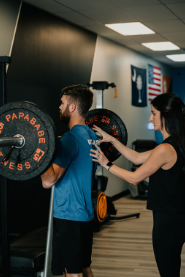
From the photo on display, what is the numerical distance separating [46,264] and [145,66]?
6242 mm

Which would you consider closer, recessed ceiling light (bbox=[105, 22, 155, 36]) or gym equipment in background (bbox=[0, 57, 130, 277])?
gym equipment in background (bbox=[0, 57, 130, 277])

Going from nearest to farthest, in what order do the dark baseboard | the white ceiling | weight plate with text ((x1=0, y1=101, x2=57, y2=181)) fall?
weight plate with text ((x1=0, y1=101, x2=57, y2=181)) < the white ceiling < the dark baseboard

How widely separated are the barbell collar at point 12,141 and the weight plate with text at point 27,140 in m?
0.02

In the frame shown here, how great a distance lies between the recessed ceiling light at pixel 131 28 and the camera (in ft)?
17.4

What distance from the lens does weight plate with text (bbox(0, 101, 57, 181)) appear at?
1.54 meters

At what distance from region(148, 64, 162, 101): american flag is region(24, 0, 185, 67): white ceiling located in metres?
2.17

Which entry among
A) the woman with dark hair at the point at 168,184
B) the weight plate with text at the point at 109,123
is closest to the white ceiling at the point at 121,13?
the weight plate with text at the point at 109,123

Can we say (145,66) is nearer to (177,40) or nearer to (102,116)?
(177,40)

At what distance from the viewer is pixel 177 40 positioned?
655 cm

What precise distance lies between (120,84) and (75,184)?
5108 mm

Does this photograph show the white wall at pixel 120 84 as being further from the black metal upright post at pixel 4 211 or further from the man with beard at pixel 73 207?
the man with beard at pixel 73 207

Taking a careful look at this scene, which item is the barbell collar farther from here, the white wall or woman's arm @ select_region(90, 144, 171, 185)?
the white wall

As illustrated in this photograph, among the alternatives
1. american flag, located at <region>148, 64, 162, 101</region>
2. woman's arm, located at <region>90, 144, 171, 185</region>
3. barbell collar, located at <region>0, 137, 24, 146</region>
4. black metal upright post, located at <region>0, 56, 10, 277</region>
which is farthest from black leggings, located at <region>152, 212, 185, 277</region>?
american flag, located at <region>148, 64, 162, 101</region>

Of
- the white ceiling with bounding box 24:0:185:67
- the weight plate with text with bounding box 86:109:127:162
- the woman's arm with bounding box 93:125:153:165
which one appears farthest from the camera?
the white ceiling with bounding box 24:0:185:67
